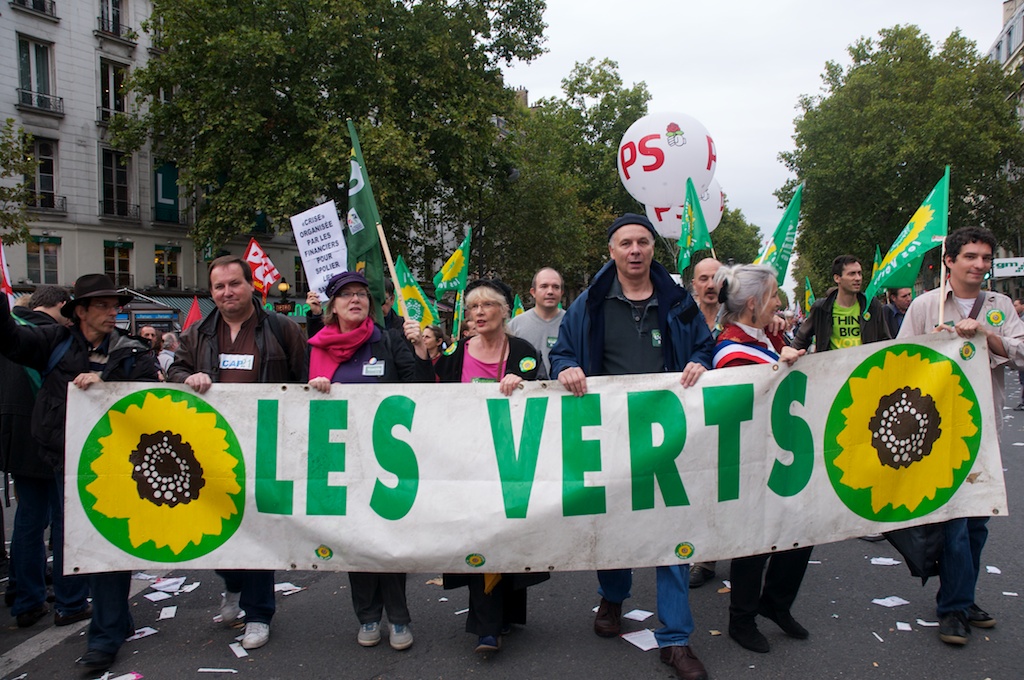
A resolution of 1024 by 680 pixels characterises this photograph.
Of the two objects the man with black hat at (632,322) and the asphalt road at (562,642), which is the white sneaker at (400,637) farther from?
the man with black hat at (632,322)

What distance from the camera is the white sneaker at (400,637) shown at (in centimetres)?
409

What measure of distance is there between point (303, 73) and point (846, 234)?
2948 centimetres

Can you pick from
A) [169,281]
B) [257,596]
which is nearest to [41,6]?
[169,281]

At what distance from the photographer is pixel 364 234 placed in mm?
5477

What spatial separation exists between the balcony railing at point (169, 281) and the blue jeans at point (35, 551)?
2871 centimetres

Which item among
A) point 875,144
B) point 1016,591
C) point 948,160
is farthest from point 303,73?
point 948,160

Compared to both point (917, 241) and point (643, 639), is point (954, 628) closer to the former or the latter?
point (643, 639)

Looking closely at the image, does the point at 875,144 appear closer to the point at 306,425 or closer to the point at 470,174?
the point at 470,174

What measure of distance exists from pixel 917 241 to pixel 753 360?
5.50 feet

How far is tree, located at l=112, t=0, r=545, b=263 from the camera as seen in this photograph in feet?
76.7

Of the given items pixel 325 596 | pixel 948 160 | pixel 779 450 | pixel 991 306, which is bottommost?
pixel 325 596

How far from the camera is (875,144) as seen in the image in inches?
1516

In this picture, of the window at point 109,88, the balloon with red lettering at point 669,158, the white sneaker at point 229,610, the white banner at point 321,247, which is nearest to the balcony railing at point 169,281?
the window at point 109,88

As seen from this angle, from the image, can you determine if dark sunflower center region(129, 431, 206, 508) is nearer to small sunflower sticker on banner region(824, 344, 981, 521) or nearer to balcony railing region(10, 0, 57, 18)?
small sunflower sticker on banner region(824, 344, 981, 521)
